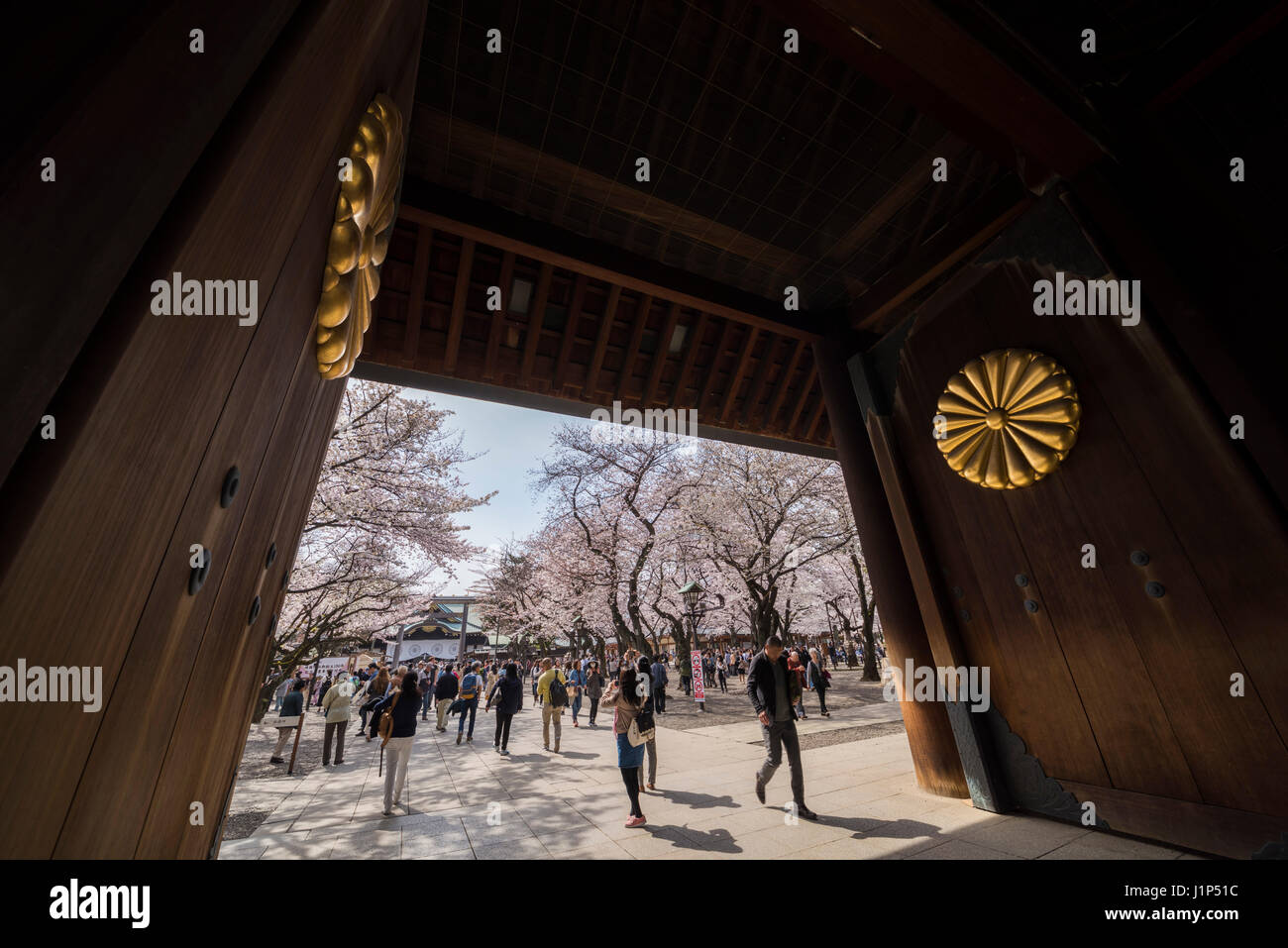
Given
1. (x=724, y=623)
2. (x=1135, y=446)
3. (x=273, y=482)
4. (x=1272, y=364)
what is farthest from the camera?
(x=724, y=623)

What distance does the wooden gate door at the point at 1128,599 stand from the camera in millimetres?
2576

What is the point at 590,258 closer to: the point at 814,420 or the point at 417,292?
the point at 417,292

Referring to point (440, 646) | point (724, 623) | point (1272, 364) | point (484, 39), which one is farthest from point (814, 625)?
point (484, 39)

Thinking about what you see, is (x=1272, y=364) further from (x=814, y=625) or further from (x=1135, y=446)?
(x=814, y=625)

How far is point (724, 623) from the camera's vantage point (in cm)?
2241

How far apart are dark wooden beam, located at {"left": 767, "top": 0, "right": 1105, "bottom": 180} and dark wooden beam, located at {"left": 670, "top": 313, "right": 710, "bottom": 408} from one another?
2.51m

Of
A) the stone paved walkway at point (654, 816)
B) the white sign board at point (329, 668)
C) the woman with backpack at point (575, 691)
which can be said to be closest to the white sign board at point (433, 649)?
the white sign board at point (329, 668)

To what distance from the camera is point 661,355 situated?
5.24 meters

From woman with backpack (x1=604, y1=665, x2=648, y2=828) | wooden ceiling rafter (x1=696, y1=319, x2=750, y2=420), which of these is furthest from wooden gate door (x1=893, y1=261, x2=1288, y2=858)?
woman with backpack (x1=604, y1=665, x2=648, y2=828)

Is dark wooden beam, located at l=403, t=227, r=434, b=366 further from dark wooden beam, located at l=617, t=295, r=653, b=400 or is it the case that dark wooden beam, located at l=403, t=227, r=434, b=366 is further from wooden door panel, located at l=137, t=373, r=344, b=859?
wooden door panel, located at l=137, t=373, r=344, b=859

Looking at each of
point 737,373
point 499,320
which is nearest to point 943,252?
point 737,373

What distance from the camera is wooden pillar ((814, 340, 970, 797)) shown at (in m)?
4.16
